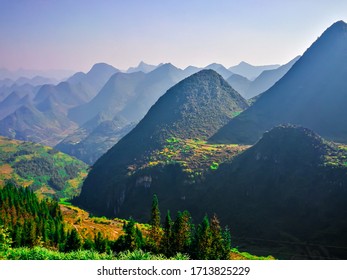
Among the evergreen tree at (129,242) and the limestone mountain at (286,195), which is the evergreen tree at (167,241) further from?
the limestone mountain at (286,195)

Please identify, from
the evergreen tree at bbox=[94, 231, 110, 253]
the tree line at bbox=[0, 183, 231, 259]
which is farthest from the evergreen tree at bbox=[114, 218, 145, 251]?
the evergreen tree at bbox=[94, 231, 110, 253]

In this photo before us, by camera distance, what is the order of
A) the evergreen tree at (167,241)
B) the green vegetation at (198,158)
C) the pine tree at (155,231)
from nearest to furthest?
the evergreen tree at (167,241)
the pine tree at (155,231)
the green vegetation at (198,158)

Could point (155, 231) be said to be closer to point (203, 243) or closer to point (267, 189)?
point (203, 243)

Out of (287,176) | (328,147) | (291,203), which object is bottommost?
(291,203)

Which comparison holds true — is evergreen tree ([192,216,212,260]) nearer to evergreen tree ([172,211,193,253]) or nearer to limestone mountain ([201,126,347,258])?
evergreen tree ([172,211,193,253])

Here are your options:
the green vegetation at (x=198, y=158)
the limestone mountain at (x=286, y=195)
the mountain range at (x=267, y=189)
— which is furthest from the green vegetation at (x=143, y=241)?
the green vegetation at (x=198, y=158)

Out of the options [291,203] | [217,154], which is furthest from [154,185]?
[291,203]

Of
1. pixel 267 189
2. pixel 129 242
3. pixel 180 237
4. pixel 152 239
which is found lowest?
pixel 267 189

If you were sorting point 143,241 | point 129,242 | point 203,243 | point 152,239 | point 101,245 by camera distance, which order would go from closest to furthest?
point 203,243 < point 129,242 < point 152,239 < point 101,245 < point 143,241

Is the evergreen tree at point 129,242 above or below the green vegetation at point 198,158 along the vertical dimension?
below

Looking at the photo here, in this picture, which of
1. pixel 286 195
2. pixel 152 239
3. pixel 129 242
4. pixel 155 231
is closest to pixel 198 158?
pixel 286 195

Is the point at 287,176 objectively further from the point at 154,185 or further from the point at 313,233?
the point at 154,185
